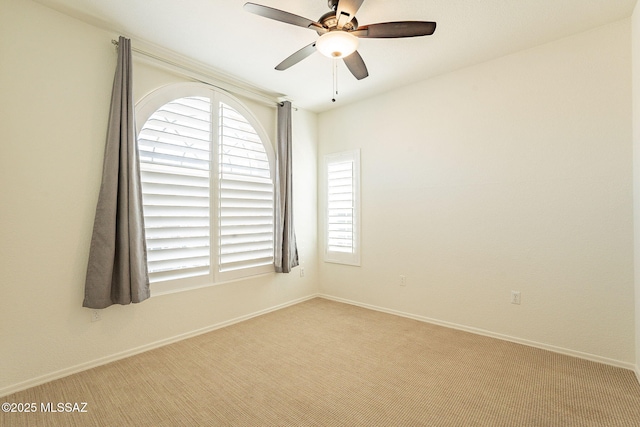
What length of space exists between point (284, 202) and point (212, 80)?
5.41 feet

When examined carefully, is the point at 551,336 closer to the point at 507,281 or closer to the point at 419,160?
the point at 507,281

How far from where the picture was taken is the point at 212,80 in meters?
3.36

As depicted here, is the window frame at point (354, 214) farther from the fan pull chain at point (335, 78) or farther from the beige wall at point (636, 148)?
the beige wall at point (636, 148)

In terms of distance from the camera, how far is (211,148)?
131 inches

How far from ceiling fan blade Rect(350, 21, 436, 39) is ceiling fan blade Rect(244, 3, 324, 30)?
1.01 ft

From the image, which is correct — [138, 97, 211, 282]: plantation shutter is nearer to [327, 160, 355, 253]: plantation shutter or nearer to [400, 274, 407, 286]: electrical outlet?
[327, 160, 355, 253]: plantation shutter

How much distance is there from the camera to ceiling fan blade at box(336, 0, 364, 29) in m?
1.80

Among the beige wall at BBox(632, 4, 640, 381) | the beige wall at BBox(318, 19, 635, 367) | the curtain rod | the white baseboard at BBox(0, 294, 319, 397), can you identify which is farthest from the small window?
the beige wall at BBox(632, 4, 640, 381)

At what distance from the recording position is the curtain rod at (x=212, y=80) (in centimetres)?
287

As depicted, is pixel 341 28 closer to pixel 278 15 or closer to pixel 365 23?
pixel 278 15

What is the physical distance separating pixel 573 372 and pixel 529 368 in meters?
0.32

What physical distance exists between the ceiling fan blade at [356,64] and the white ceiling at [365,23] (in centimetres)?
36

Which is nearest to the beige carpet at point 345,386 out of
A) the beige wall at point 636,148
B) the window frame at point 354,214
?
the beige wall at point 636,148

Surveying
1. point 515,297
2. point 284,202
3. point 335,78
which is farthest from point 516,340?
point 335,78
